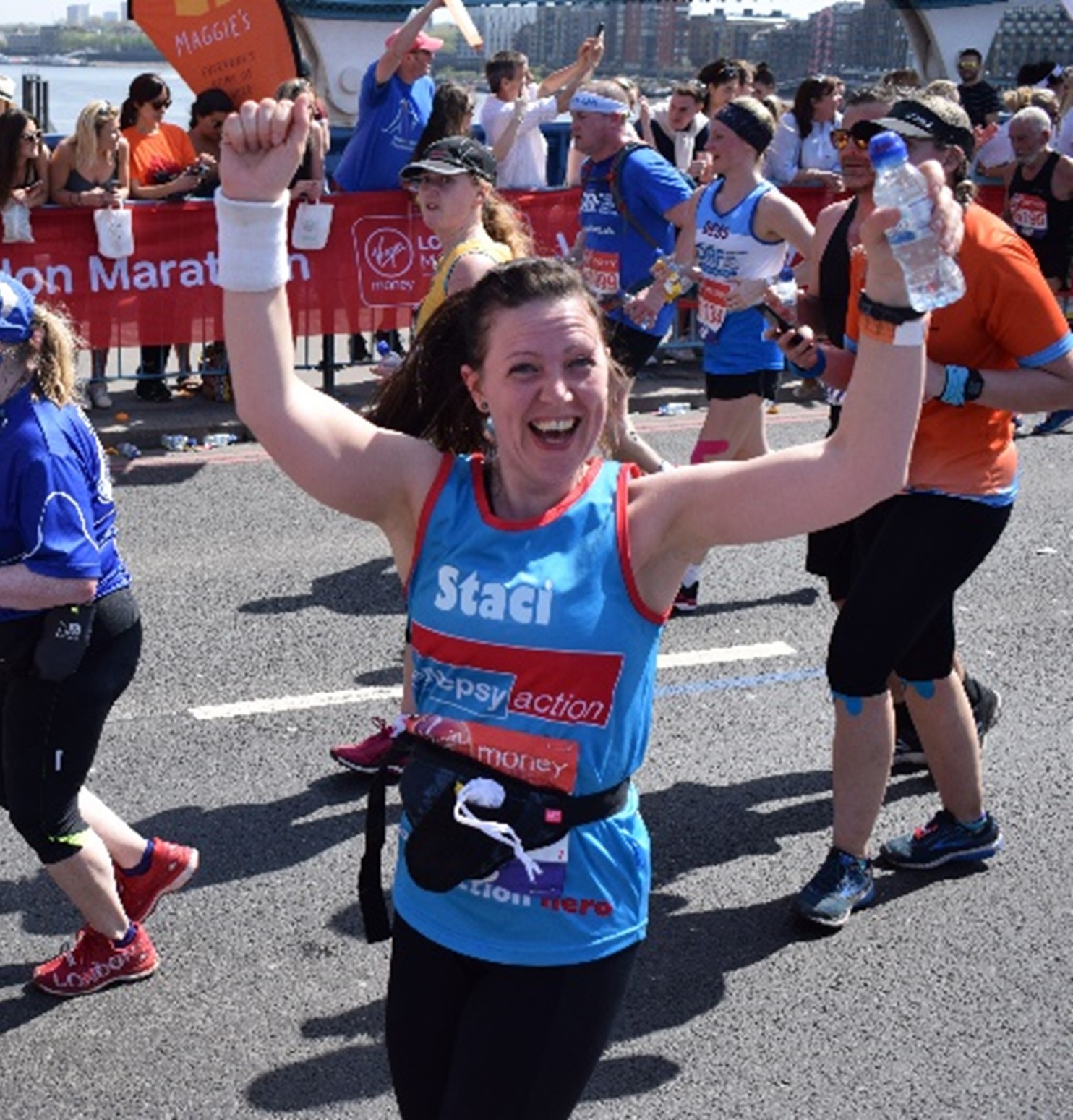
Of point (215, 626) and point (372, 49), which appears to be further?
point (372, 49)

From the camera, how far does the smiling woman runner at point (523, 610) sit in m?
3.03

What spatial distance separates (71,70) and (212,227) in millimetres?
42728

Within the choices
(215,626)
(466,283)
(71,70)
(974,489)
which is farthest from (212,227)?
(71,70)

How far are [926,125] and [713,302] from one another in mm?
3124

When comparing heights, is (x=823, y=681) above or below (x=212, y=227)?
below

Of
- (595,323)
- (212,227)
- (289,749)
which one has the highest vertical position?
(595,323)

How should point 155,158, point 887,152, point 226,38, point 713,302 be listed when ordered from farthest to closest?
point 226,38, point 155,158, point 713,302, point 887,152

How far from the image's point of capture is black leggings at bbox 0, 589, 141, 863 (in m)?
4.61

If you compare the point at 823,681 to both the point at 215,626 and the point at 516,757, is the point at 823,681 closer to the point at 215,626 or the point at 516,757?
the point at 215,626

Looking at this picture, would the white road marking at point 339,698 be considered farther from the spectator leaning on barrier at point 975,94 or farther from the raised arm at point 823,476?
the spectator leaning on barrier at point 975,94

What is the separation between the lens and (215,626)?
775 cm

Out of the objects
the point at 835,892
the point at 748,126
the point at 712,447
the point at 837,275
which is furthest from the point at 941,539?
the point at 748,126

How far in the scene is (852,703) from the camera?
528cm

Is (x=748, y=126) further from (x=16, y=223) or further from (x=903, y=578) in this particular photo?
(x=16, y=223)
